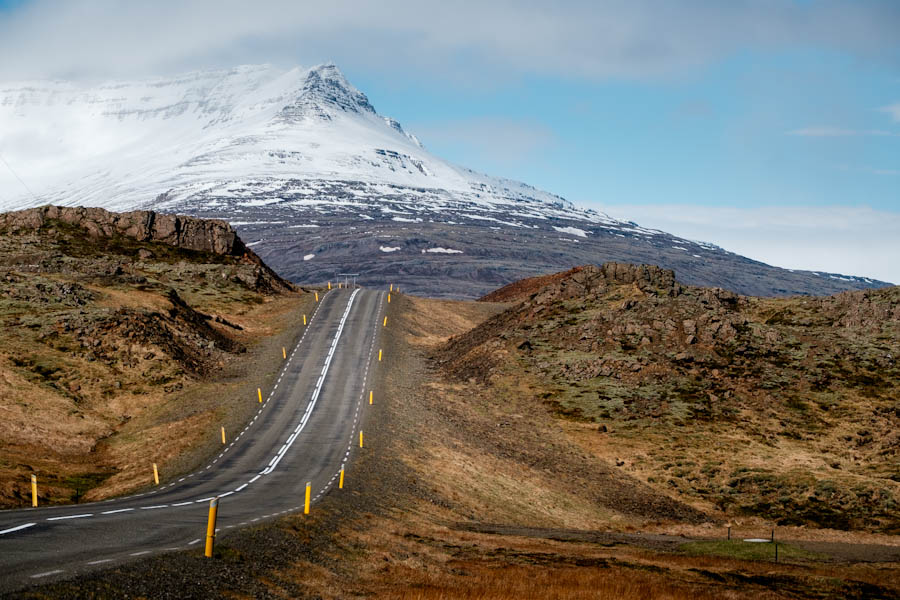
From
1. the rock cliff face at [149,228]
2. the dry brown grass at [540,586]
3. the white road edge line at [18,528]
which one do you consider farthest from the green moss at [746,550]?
the rock cliff face at [149,228]

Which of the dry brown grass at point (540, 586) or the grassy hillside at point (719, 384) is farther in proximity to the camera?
the grassy hillside at point (719, 384)

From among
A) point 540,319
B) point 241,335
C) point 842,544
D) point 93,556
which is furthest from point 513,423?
point 93,556

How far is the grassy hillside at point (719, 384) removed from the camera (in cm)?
4853

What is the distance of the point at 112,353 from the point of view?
63719 millimetres

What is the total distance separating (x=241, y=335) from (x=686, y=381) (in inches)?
1829

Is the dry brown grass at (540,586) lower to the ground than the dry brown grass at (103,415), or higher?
higher

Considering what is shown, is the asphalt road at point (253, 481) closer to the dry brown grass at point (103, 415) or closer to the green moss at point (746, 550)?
the dry brown grass at point (103, 415)

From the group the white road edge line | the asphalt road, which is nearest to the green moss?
the asphalt road

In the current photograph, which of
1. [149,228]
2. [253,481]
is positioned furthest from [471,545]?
[149,228]

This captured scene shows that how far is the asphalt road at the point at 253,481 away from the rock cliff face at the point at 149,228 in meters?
24.3

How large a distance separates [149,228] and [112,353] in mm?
47793

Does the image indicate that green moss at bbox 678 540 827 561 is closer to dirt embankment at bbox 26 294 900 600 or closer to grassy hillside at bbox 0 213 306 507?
dirt embankment at bbox 26 294 900 600

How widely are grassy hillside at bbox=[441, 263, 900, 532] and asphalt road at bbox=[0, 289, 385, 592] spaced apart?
43.2 ft

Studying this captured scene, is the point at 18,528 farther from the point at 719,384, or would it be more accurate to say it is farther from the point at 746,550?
the point at 719,384
